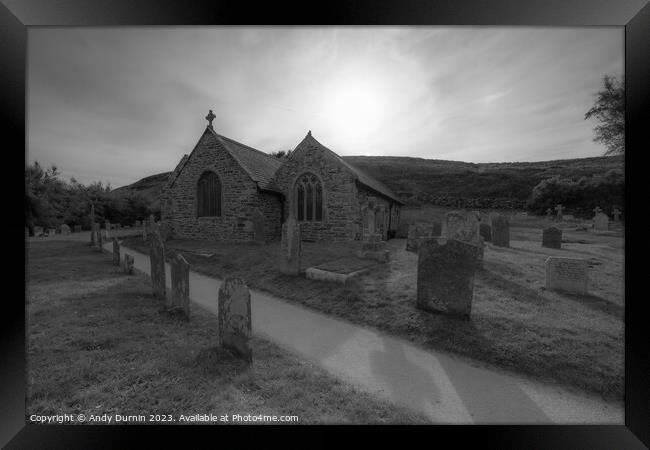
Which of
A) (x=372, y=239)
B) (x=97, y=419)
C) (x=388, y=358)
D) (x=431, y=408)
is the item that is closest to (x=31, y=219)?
(x=97, y=419)

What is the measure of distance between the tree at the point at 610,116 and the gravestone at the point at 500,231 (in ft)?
22.0

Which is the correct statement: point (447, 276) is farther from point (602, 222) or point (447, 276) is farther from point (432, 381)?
→ point (602, 222)

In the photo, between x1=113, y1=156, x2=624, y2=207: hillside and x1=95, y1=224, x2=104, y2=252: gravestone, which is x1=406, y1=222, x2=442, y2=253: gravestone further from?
x1=113, y1=156, x2=624, y2=207: hillside

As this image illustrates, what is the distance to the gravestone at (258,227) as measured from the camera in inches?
457

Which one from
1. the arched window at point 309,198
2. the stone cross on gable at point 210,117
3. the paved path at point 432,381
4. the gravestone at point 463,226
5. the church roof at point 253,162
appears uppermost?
the stone cross on gable at point 210,117

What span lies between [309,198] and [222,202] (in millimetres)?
4408

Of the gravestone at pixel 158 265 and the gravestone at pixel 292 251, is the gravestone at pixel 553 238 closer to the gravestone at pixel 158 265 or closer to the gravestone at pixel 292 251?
the gravestone at pixel 292 251

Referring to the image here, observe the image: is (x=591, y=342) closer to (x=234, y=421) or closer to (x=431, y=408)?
(x=431, y=408)

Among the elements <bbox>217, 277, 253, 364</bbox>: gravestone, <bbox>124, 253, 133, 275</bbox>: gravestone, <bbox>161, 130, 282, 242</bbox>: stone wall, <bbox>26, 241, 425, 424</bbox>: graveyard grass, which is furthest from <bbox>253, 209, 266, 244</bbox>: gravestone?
<bbox>217, 277, 253, 364</bbox>: gravestone

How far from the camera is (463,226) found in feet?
24.5

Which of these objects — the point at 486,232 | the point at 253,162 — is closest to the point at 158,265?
the point at 253,162

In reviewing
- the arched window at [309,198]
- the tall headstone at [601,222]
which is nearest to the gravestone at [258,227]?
the arched window at [309,198]

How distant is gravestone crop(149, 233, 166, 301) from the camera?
5.01 m

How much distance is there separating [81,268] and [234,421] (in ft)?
→ 28.3
